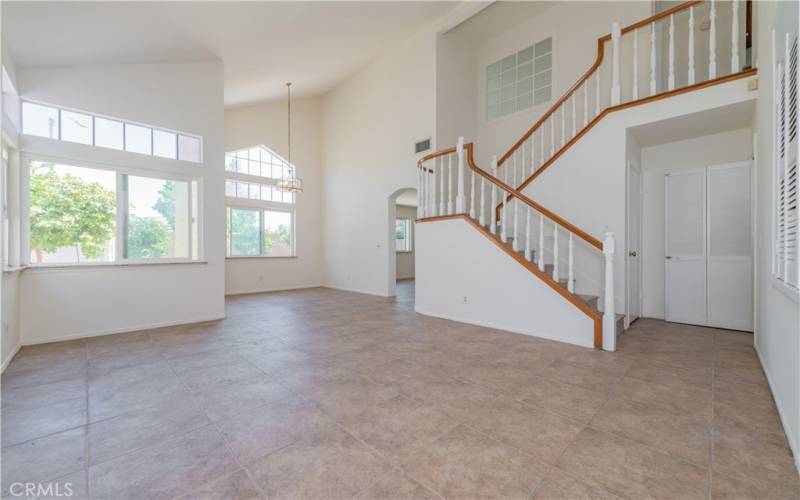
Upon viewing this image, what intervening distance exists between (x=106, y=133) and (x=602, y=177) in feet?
20.7

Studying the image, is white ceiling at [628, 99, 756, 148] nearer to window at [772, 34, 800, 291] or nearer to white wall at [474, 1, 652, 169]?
window at [772, 34, 800, 291]

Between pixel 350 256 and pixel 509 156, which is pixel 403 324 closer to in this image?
pixel 509 156

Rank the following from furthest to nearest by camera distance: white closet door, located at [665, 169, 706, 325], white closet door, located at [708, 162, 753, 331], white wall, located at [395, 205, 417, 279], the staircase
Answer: white wall, located at [395, 205, 417, 279], white closet door, located at [665, 169, 706, 325], white closet door, located at [708, 162, 753, 331], the staircase

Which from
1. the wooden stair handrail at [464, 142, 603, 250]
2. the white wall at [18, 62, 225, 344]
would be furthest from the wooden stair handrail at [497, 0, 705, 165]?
the white wall at [18, 62, 225, 344]

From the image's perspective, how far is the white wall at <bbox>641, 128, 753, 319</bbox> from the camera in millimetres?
4520

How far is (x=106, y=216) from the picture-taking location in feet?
13.6

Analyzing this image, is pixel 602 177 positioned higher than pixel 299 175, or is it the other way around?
pixel 299 175

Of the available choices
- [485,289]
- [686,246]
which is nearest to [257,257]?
[485,289]

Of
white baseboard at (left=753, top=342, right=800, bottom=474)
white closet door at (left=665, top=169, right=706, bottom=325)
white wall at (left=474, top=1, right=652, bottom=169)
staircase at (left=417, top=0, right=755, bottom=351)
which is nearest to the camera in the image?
white baseboard at (left=753, top=342, right=800, bottom=474)

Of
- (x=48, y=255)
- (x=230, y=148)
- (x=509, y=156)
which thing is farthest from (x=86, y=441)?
(x=230, y=148)

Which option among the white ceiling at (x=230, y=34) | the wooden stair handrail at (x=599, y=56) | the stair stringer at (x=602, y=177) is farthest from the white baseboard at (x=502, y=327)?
the white ceiling at (x=230, y=34)

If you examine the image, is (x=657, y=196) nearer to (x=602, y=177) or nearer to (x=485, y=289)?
(x=602, y=177)

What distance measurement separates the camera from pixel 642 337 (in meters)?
3.83

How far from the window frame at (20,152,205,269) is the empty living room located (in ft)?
0.12
